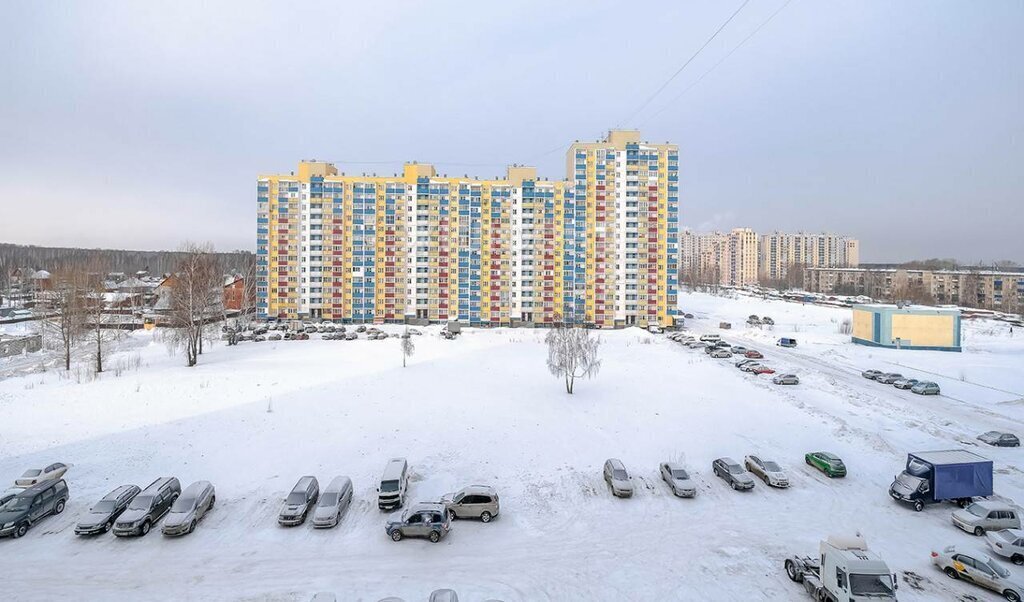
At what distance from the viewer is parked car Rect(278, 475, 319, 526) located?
1817cm

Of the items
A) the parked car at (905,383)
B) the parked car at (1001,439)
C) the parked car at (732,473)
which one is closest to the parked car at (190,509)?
the parked car at (732,473)

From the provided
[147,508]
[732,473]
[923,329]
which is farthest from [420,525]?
[923,329]

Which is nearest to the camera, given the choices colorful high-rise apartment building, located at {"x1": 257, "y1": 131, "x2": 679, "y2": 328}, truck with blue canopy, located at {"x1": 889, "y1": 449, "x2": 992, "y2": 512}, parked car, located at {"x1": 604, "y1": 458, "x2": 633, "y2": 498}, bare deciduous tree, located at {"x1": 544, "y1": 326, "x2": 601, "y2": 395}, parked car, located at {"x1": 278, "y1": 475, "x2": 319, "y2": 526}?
parked car, located at {"x1": 278, "y1": 475, "x2": 319, "y2": 526}

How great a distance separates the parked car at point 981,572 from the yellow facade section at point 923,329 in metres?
51.5

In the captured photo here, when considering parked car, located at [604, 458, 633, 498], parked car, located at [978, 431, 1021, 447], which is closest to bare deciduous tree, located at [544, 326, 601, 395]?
parked car, located at [604, 458, 633, 498]

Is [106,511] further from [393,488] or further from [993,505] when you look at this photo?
[993,505]

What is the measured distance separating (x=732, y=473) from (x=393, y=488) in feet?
Answer: 47.6

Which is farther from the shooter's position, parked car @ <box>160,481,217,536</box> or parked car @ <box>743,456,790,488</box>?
parked car @ <box>743,456,790,488</box>

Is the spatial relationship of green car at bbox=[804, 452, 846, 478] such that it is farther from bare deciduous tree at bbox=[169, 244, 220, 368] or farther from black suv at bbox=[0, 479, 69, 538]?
bare deciduous tree at bbox=[169, 244, 220, 368]

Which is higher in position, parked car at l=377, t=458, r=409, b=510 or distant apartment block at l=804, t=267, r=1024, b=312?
distant apartment block at l=804, t=267, r=1024, b=312

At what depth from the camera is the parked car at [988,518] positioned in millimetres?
17828

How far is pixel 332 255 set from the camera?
82062 millimetres

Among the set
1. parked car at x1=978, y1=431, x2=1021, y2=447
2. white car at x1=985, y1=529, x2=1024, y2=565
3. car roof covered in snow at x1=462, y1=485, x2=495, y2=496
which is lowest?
white car at x1=985, y1=529, x2=1024, y2=565

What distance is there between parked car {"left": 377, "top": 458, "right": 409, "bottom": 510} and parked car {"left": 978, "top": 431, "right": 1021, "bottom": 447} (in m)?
30.9
